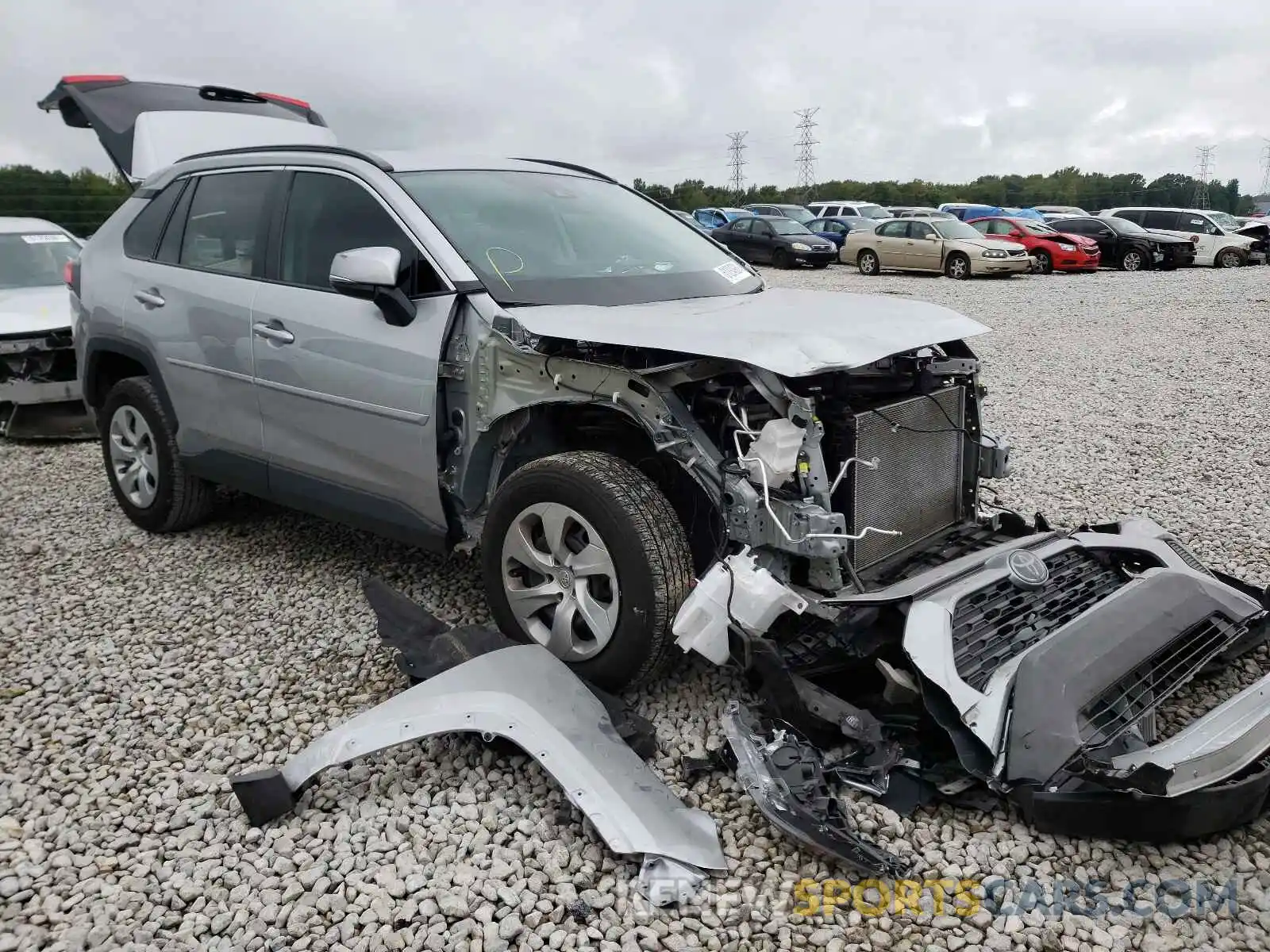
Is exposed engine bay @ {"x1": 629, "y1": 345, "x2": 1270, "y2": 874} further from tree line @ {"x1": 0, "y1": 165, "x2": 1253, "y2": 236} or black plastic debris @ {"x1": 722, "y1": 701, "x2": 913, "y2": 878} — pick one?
tree line @ {"x1": 0, "y1": 165, "x2": 1253, "y2": 236}

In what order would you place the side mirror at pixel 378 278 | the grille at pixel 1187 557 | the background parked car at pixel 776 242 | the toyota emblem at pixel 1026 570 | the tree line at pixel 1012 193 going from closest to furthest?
the toyota emblem at pixel 1026 570 < the side mirror at pixel 378 278 < the grille at pixel 1187 557 < the background parked car at pixel 776 242 < the tree line at pixel 1012 193

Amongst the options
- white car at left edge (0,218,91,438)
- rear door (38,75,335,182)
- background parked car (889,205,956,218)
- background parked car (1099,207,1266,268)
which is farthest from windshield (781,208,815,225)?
white car at left edge (0,218,91,438)

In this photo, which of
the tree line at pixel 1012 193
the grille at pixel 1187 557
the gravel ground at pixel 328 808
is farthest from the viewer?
the tree line at pixel 1012 193

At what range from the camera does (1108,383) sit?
30.0ft

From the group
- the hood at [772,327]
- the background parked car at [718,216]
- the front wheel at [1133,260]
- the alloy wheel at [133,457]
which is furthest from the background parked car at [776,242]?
the hood at [772,327]

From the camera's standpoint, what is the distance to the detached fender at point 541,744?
8.55 feet

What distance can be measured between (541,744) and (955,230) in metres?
20.5

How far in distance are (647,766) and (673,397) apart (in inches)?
45.5

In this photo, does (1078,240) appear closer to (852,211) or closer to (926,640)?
(852,211)

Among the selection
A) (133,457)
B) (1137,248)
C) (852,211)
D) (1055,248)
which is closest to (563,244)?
(133,457)

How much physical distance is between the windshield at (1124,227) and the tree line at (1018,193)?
25.7 metres

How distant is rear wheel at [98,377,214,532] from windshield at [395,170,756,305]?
2.01m

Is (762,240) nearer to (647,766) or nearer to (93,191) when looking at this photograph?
(93,191)

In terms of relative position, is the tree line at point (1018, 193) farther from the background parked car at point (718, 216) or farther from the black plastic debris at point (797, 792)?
the black plastic debris at point (797, 792)
